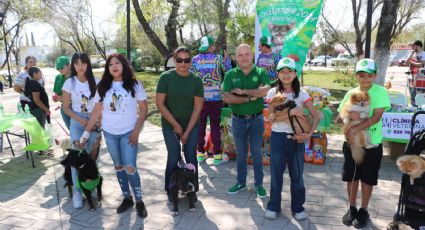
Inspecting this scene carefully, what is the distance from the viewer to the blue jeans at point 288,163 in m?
3.37

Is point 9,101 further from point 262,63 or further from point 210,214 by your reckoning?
point 210,214

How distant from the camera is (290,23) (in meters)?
6.92

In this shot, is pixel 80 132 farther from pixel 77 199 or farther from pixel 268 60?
pixel 268 60

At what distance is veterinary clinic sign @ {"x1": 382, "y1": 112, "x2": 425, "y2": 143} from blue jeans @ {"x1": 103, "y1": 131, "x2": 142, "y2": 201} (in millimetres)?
3645

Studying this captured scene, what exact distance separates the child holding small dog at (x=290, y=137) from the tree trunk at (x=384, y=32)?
16.9 ft

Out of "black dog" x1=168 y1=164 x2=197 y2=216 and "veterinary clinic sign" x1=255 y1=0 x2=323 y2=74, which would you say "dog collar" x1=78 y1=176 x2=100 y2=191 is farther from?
"veterinary clinic sign" x1=255 y1=0 x2=323 y2=74

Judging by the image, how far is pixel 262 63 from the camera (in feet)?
18.6

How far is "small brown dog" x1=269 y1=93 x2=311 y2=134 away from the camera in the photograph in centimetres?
323

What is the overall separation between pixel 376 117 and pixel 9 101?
14.8m

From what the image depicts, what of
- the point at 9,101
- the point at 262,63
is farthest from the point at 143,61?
A: the point at 262,63

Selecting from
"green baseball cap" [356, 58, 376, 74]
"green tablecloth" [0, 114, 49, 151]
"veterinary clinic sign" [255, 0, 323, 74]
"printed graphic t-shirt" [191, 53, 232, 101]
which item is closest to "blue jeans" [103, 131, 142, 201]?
"printed graphic t-shirt" [191, 53, 232, 101]

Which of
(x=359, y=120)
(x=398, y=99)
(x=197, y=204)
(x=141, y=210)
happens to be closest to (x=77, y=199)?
(x=141, y=210)

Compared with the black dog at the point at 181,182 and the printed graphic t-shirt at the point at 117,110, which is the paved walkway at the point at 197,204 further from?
the printed graphic t-shirt at the point at 117,110

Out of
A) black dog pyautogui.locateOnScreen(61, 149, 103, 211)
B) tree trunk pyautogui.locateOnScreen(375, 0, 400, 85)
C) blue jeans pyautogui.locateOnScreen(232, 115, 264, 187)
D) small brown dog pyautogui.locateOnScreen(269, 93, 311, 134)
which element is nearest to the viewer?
small brown dog pyautogui.locateOnScreen(269, 93, 311, 134)
